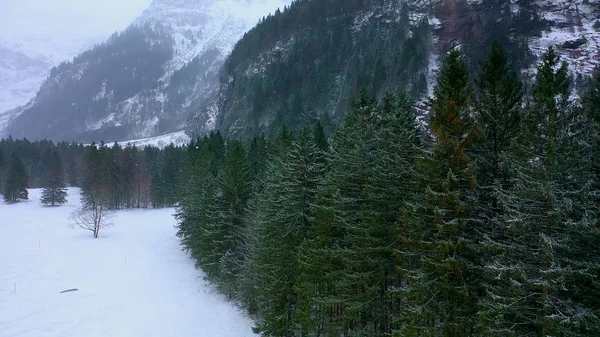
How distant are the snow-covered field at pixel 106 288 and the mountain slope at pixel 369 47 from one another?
47.1 meters

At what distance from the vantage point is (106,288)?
118 feet

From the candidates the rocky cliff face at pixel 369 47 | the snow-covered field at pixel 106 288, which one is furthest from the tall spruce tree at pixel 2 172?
the rocky cliff face at pixel 369 47

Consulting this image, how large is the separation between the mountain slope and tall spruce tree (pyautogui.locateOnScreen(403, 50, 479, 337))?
65.3m

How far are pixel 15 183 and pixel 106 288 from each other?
72.2 m

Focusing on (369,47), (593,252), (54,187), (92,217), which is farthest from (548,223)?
(369,47)

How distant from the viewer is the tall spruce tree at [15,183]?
87.8 metres

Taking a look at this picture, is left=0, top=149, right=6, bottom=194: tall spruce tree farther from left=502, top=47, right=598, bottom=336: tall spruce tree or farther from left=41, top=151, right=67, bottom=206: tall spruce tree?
left=502, top=47, right=598, bottom=336: tall spruce tree

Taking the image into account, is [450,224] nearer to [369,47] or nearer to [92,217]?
[92,217]

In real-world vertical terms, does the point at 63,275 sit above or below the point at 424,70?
below

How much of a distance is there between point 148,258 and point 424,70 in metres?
70.7

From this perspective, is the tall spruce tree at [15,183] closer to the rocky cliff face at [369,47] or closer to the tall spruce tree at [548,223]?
the rocky cliff face at [369,47]

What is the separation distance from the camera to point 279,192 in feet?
81.6

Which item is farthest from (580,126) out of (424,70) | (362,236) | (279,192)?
(424,70)

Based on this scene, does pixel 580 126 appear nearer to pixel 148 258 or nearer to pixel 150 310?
pixel 150 310
